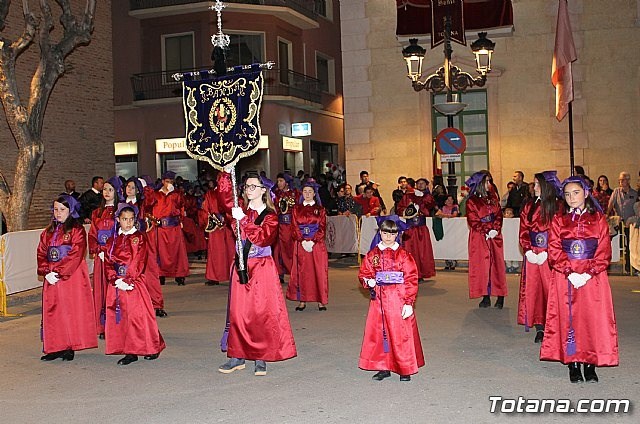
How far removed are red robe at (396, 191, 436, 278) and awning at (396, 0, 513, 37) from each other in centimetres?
716

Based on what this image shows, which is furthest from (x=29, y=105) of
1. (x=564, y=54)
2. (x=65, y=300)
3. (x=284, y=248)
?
(x=564, y=54)

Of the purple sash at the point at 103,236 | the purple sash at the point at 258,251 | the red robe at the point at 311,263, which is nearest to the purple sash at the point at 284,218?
the red robe at the point at 311,263

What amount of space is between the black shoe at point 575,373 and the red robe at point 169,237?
8392 millimetres

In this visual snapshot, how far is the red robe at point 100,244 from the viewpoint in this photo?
9.90 meters

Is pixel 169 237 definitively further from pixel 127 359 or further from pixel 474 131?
pixel 474 131

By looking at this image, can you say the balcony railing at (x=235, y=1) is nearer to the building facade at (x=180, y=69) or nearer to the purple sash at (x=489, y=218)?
the building facade at (x=180, y=69)

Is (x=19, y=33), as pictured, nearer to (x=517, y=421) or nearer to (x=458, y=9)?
(x=458, y=9)

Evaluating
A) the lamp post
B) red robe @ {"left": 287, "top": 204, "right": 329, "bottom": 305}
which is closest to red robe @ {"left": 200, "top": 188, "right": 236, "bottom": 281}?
red robe @ {"left": 287, "top": 204, "right": 329, "bottom": 305}

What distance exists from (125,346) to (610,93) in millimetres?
15674

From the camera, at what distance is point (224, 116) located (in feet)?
26.6

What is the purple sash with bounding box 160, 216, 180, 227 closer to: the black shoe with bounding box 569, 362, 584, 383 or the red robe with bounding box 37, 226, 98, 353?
the red robe with bounding box 37, 226, 98, 353

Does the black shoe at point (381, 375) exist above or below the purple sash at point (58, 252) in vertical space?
below

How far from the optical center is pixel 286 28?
3331cm

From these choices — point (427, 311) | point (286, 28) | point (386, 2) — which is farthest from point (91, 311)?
point (286, 28)
